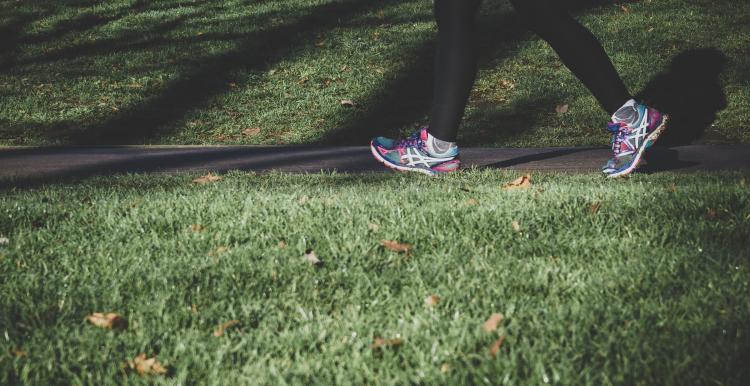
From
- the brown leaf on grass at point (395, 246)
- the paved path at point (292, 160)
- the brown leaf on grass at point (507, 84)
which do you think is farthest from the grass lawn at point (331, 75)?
the brown leaf on grass at point (395, 246)

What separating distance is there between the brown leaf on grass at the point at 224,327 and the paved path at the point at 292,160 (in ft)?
9.05

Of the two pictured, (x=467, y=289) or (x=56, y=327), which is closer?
(x=56, y=327)

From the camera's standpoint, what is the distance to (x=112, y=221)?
2.66 m

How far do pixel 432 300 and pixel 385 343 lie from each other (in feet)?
0.88

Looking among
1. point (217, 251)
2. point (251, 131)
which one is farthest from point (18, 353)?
point (251, 131)

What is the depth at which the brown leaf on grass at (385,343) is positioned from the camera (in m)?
1.66

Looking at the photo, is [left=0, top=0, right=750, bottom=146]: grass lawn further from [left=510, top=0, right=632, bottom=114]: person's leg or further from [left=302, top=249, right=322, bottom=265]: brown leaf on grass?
[left=302, top=249, right=322, bottom=265]: brown leaf on grass

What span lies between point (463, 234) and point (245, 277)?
2.62 ft

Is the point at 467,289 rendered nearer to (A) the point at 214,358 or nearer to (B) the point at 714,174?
(A) the point at 214,358

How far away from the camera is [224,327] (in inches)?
70.1

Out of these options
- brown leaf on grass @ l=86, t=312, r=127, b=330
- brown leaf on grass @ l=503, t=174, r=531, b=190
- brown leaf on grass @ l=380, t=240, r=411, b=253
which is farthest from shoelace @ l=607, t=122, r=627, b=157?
brown leaf on grass @ l=86, t=312, r=127, b=330

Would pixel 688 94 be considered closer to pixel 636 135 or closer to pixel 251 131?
pixel 636 135

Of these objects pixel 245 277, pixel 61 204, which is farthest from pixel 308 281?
pixel 61 204

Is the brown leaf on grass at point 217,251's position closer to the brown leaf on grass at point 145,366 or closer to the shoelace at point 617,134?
the brown leaf on grass at point 145,366
